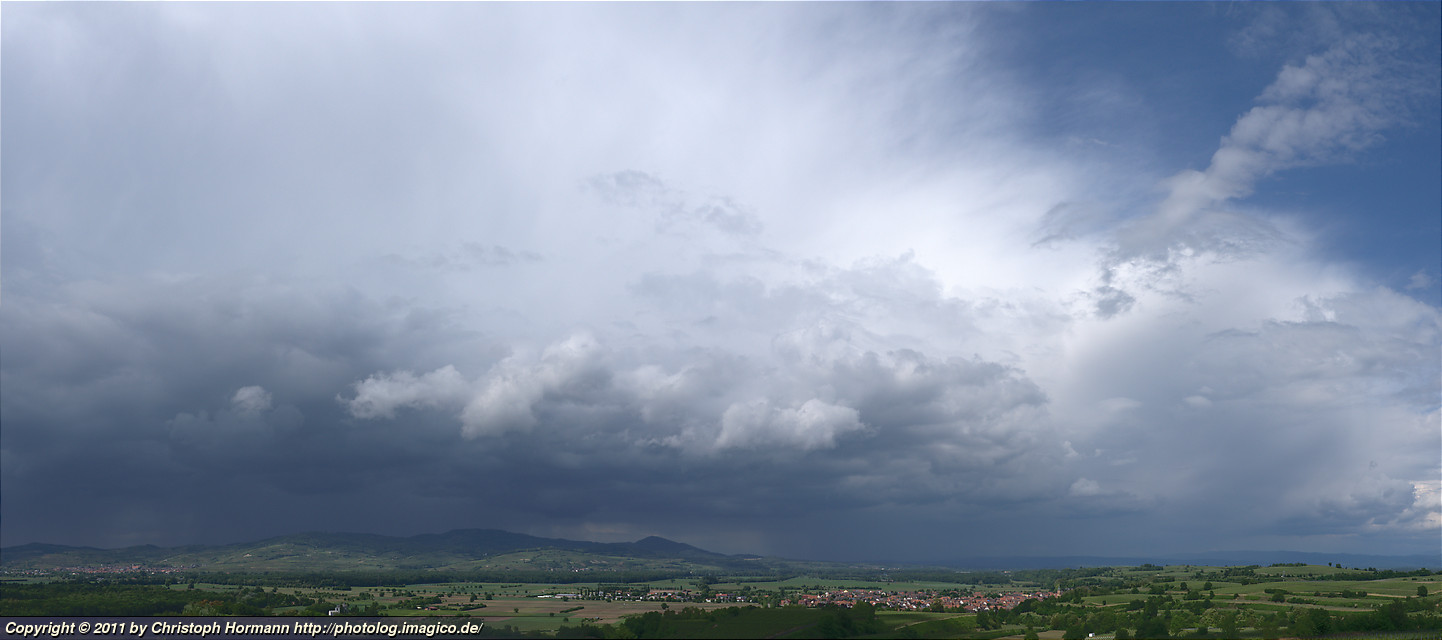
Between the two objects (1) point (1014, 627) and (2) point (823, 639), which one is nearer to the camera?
(2) point (823, 639)

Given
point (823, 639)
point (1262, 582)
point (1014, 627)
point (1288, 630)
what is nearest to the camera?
point (823, 639)

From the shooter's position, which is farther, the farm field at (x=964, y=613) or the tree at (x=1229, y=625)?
the tree at (x=1229, y=625)

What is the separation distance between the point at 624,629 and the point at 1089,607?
109002 millimetres

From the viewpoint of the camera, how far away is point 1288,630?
371 ft

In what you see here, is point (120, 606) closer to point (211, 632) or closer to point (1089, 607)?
point (211, 632)

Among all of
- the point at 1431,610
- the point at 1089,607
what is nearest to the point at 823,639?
the point at 1089,607

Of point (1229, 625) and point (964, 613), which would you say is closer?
point (1229, 625)

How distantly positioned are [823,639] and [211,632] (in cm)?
7742

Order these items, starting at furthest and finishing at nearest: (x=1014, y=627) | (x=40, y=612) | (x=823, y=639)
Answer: (x=40, y=612) < (x=1014, y=627) < (x=823, y=639)

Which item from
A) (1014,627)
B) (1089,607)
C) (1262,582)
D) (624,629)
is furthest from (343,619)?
(1262,582)

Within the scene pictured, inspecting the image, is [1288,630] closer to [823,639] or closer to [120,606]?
[823,639]

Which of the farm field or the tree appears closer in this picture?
the farm field

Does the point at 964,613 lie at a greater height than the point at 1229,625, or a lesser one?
lesser

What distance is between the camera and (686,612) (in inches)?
3976
